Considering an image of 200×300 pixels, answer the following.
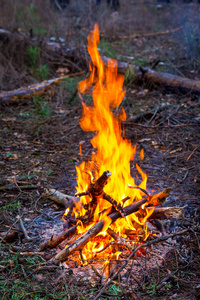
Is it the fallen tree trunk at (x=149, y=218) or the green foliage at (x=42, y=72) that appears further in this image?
the green foliage at (x=42, y=72)

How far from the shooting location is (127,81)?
6.96 meters

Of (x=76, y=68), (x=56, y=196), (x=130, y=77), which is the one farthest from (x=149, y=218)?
(x=76, y=68)

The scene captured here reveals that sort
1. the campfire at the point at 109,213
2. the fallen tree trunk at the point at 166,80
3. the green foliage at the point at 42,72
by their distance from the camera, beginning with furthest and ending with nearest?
1. the green foliage at the point at 42,72
2. the fallen tree trunk at the point at 166,80
3. the campfire at the point at 109,213

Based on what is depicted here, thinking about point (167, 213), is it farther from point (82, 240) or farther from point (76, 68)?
point (76, 68)

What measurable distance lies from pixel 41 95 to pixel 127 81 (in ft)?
6.38

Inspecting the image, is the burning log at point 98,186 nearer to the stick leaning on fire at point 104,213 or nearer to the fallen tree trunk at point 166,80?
the stick leaning on fire at point 104,213

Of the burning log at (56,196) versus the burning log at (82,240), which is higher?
the burning log at (82,240)

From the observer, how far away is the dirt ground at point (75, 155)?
7.73 ft

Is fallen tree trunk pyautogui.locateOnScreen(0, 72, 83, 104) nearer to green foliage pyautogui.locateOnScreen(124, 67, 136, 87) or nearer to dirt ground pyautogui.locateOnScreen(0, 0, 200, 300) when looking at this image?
dirt ground pyautogui.locateOnScreen(0, 0, 200, 300)

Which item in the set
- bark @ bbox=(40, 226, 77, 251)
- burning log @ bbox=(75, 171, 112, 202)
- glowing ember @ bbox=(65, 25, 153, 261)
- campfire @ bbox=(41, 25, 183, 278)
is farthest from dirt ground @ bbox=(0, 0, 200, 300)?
burning log @ bbox=(75, 171, 112, 202)

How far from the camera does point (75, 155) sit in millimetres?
4609

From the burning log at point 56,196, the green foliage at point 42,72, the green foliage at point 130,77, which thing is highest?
the green foliage at point 130,77

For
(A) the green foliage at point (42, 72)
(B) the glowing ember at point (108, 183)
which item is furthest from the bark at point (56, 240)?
(A) the green foliage at point (42, 72)

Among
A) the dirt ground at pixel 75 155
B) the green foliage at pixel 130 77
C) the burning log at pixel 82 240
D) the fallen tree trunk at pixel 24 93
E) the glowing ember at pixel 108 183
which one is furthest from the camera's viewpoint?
the green foliage at pixel 130 77
